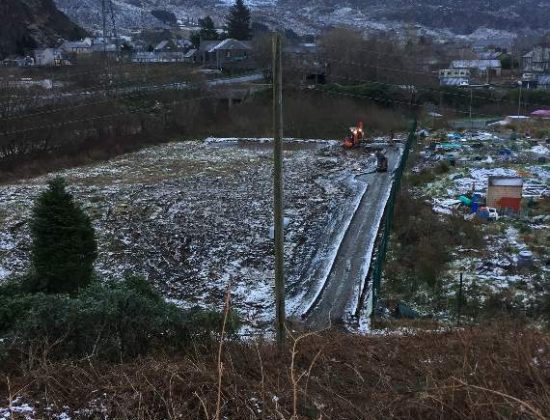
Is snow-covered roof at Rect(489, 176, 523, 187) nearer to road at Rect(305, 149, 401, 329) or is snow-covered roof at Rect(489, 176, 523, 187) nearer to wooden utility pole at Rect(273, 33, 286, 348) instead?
road at Rect(305, 149, 401, 329)

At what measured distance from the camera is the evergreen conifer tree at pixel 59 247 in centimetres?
940

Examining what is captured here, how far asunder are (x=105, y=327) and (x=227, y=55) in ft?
131

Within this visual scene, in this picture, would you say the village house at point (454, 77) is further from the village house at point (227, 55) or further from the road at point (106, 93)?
the village house at point (227, 55)

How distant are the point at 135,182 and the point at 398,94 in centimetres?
1973

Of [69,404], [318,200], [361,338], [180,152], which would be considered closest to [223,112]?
[180,152]

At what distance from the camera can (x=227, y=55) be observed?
1697 inches

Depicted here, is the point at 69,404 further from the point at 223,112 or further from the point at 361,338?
the point at 223,112

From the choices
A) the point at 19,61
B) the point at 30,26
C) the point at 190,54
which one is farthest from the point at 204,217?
the point at 30,26

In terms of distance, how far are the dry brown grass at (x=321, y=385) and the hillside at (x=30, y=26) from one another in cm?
4970

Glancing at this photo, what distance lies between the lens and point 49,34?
55094mm

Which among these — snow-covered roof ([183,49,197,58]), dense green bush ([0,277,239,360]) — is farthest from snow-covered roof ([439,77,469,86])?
dense green bush ([0,277,239,360])

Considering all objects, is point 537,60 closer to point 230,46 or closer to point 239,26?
point 239,26

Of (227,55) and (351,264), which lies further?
(227,55)

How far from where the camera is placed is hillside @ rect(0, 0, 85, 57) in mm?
48938
